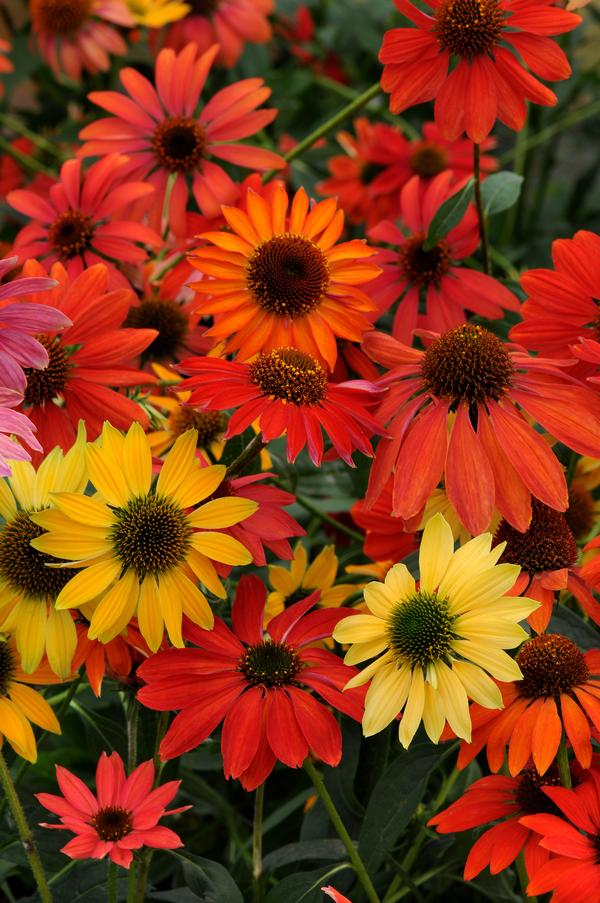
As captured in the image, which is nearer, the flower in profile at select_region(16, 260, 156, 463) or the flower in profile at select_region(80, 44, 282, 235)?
the flower in profile at select_region(16, 260, 156, 463)

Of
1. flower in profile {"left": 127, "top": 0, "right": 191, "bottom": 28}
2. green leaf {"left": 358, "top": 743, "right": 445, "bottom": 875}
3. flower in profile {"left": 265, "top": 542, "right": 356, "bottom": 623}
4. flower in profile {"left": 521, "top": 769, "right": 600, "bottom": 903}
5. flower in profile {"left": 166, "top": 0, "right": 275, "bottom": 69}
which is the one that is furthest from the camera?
flower in profile {"left": 166, "top": 0, "right": 275, "bottom": 69}

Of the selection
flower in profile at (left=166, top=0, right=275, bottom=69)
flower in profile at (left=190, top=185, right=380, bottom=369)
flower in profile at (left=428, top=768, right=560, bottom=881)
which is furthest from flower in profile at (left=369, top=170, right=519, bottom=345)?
flower in profile at (left=166, top=0, right=275, bottom=69)

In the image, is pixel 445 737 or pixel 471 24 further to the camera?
pixel 471 24

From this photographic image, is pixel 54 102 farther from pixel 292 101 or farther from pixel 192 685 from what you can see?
pixel 192 685

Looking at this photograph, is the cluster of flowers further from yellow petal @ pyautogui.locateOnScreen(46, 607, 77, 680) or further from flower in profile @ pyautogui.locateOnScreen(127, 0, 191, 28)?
flower in profile @ pyautogui.locateOnScreen(127, 0, 191, 28)

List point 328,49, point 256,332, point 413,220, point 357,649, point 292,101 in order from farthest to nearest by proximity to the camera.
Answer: point 328,49
point 292,101
point 413,220
point 256,332
point 357,649

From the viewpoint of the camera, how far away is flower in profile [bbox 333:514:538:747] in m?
0.49

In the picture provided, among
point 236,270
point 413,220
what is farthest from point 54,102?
point 236,270

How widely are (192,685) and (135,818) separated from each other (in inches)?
2.5

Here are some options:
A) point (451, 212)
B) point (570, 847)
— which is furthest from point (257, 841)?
point (451, 212)

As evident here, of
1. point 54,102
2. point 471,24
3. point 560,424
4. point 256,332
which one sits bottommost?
point 560,424

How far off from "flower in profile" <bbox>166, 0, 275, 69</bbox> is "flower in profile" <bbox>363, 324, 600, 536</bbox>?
75 cm

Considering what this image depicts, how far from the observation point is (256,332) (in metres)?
0.67

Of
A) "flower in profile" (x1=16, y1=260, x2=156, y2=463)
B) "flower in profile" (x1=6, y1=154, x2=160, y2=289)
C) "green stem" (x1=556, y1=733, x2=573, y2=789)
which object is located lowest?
"green stem" (x1=556, y1=733, x2=573, y2=789)
